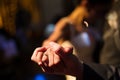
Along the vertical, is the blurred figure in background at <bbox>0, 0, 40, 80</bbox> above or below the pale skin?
below

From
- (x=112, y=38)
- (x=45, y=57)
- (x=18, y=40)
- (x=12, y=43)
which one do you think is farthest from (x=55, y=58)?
(x=18, y=40)

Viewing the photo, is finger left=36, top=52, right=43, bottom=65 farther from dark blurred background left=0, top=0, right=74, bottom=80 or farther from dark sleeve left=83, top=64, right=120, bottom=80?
dark blurred background left=0, top=0, right=74, bottom=80

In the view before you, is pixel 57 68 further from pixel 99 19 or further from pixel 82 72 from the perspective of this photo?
pixel 99 19

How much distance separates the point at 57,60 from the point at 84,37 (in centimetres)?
71

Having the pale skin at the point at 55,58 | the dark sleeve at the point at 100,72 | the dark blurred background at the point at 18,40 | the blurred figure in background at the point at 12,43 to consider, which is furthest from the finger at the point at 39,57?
the blurred figure in background at the point at 12,43

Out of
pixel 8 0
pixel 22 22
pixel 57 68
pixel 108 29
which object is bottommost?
pixel 22 22

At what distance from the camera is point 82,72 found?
1.40 meters

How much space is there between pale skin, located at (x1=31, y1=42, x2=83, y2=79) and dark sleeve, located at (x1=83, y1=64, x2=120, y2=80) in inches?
3.9

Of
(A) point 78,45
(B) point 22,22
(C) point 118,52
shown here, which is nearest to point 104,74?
(C) point 118,52

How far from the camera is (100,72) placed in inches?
57.8

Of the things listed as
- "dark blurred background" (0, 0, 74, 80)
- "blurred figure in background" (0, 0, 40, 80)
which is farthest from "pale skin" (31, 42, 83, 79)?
"blurred figure in background" (0, 0, 40, 80)

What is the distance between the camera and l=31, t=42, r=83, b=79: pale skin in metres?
1.26

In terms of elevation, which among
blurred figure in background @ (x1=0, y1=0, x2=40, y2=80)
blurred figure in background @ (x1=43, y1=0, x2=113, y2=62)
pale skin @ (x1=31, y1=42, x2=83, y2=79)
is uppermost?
pale skin @ (x1=31, y1=42, x2=83, y2=79)

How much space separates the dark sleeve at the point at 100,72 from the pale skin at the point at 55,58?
10cm
